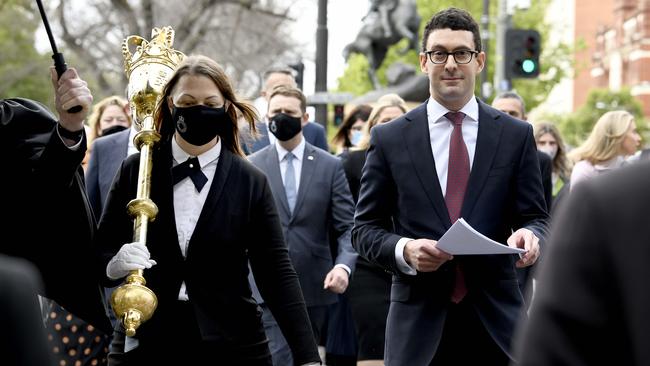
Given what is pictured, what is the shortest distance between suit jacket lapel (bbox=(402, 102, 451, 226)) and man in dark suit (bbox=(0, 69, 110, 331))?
1339mm

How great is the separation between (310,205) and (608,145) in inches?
123

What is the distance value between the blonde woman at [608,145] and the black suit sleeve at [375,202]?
5343 mm

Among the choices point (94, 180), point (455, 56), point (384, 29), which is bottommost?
point (94, 180)

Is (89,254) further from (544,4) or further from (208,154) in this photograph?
Answer: (544,4)

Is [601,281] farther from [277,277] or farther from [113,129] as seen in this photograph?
[113,129]

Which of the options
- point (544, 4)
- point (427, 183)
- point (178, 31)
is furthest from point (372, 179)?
point (544, 4)

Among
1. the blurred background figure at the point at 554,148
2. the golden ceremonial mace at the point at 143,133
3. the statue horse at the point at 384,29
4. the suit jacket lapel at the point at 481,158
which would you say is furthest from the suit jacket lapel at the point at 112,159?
the statue horse at the point at 384,29

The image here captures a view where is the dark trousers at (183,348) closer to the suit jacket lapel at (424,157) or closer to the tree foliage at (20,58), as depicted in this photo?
the suit jacket lapel at (424,157)

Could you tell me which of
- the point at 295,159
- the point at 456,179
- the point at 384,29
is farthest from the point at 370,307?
the point at 384,29

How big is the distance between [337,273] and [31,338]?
255 inches

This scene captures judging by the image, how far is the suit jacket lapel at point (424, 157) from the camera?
549cm

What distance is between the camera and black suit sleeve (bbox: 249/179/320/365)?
5.39 metres

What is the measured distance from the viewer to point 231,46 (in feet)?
128

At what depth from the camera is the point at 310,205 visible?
9.05 meters
